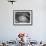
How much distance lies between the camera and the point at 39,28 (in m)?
5.01

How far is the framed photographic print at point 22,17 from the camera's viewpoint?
5023 millimetres

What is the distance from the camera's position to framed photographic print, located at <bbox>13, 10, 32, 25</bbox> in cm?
502

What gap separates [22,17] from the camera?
5.05 metres

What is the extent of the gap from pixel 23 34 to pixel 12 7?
2.02m

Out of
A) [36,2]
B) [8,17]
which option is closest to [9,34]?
[8,17]

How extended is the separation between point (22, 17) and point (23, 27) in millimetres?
372

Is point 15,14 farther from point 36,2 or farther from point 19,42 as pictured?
point 19,42

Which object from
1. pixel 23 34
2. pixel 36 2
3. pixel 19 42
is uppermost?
pixel 36 2

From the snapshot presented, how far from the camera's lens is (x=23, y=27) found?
16.5 ft

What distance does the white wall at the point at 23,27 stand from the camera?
5004 mm

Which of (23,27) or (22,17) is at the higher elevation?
(22,17)

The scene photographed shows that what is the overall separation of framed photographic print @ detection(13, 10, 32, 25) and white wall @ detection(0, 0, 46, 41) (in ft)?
0.37

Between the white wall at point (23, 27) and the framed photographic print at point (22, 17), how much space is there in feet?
0.37

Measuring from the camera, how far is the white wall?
16.4ft
